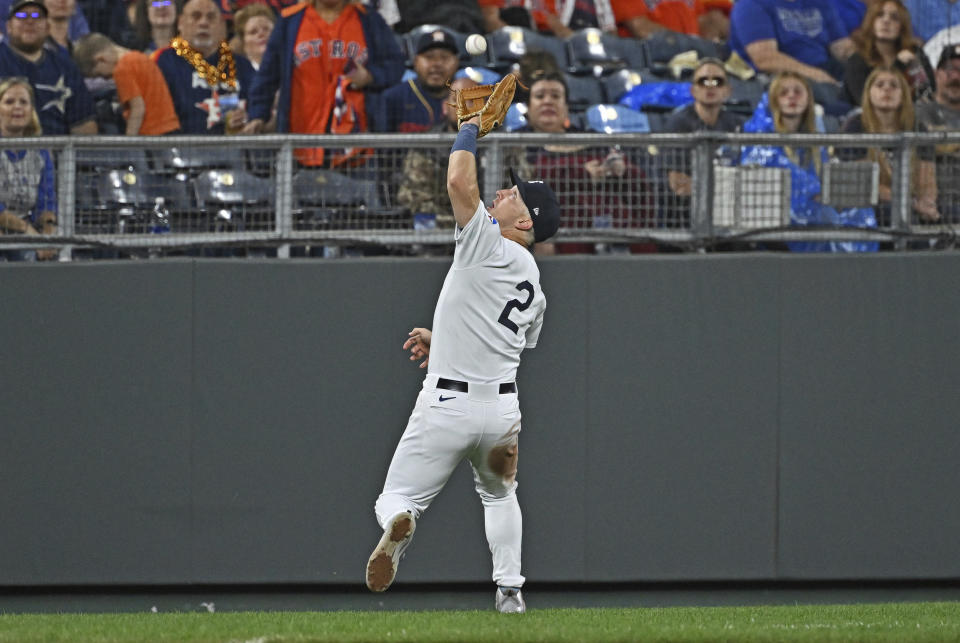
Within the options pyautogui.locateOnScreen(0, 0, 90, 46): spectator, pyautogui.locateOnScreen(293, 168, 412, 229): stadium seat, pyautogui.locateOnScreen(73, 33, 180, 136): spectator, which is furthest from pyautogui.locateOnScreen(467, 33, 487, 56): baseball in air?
pyautogui.locateOnScreen(0, 0, 90, 46): spectator

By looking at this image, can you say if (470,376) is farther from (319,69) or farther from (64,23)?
(64,23)

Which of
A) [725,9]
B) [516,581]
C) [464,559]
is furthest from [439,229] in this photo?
[725,9]

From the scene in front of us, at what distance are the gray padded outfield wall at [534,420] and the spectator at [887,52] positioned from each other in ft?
4.39

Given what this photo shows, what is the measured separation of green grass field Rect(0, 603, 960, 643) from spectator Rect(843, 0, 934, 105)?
3.54 metres

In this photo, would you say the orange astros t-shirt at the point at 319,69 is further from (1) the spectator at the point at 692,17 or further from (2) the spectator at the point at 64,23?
(1) the spectator at the point at 692,17

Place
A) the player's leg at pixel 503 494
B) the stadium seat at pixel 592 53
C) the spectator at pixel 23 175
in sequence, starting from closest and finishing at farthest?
the player's leg at pixel 503 494 → the spectator at pixel 23 175 → the stadium seat at pixel 592 53

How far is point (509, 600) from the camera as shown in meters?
5.34

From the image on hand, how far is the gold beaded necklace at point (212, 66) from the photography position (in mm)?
7629

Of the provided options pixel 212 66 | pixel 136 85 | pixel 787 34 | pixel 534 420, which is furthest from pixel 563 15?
pixel 534 420

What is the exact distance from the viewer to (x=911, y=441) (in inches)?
292

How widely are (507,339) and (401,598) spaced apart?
2889mm

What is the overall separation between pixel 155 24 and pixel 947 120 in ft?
16.4

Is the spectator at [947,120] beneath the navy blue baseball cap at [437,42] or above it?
beneath

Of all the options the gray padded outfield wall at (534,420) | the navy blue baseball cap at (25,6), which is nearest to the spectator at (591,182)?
the gray padded outfield wall at (534,420)
